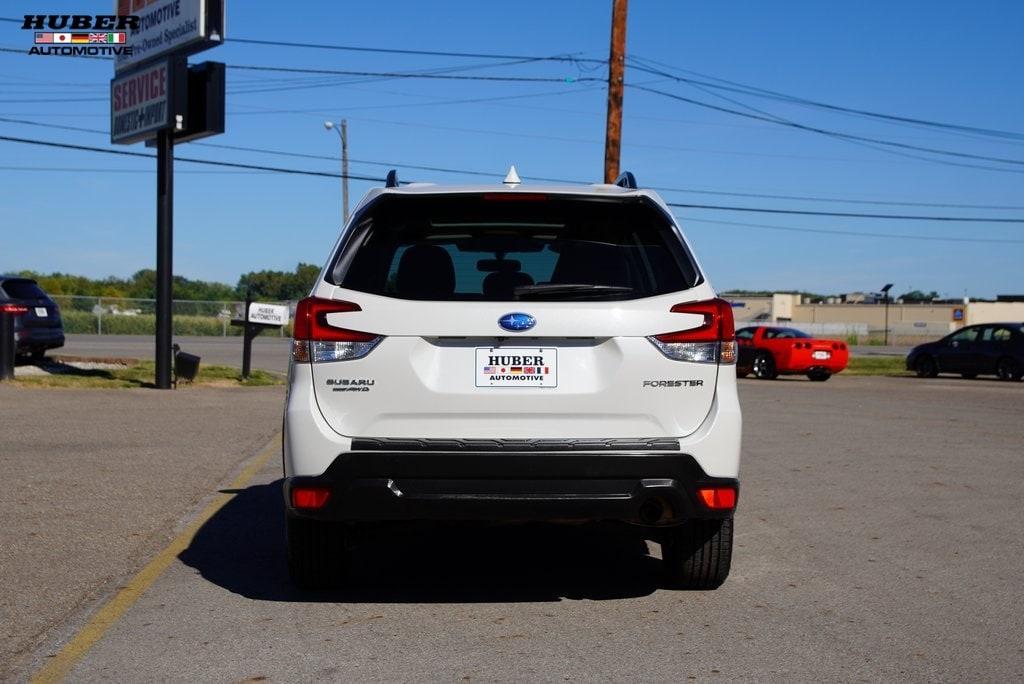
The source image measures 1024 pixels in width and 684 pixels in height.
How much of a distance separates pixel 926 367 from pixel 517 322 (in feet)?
94.4

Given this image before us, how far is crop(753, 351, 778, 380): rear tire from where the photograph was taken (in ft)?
93.6

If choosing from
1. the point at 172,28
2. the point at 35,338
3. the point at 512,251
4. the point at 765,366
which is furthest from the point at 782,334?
the point at 512,251

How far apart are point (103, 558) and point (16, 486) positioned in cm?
280

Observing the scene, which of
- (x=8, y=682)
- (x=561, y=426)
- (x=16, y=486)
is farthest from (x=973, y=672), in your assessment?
(x=16, y=486)

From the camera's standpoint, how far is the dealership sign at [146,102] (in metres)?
18.8

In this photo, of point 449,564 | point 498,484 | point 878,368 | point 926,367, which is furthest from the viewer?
point 878,368

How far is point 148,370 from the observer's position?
74.0 ft

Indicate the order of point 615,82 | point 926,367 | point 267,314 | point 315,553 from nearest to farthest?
point 315,553 → point 267,314 → point 615,82 → point 926,367

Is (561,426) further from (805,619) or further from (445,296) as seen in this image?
(805,619)

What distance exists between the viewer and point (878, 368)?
1446 inches

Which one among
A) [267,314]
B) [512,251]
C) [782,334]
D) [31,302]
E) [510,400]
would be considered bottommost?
[782,334]

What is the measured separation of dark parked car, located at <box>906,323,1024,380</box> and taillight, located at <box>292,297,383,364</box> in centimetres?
2731

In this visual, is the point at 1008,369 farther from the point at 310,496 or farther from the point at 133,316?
the point at 133,316

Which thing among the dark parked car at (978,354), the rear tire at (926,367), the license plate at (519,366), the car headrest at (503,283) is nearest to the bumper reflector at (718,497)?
the license plate at (519,366)
